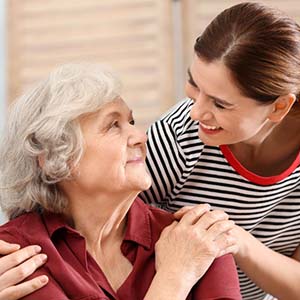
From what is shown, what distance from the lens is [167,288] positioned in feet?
4.81

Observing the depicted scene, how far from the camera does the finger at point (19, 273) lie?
1.44m

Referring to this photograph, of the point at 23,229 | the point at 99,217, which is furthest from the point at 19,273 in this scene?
the point at 99,217

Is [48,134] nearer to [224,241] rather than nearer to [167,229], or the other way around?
[167,229]

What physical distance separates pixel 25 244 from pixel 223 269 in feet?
1.51

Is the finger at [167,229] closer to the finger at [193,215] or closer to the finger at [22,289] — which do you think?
the finger at [193,215]

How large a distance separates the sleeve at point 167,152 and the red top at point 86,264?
0.56 feet

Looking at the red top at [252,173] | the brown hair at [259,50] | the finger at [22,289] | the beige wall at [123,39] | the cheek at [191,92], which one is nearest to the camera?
the finger at [22,289]

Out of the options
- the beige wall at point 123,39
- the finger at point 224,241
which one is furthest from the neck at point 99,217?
the beige wall at point 123,39

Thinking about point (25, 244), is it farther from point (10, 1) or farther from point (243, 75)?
point (10, 1)

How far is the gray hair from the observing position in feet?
4.99

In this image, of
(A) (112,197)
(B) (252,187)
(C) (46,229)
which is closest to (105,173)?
(A) (112,197)

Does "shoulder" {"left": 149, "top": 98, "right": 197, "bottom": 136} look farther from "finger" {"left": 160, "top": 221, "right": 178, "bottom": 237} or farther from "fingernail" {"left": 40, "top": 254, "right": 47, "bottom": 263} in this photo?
"fingernail" {"left": 40, "top": 254, "right": 47, "bottom": 263}

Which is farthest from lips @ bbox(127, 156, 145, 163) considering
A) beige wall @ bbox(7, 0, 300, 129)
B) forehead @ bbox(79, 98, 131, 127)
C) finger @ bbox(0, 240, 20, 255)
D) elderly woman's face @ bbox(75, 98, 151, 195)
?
beige wall @ bbox(7, 0, 300, 129)

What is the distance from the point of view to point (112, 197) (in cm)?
156
